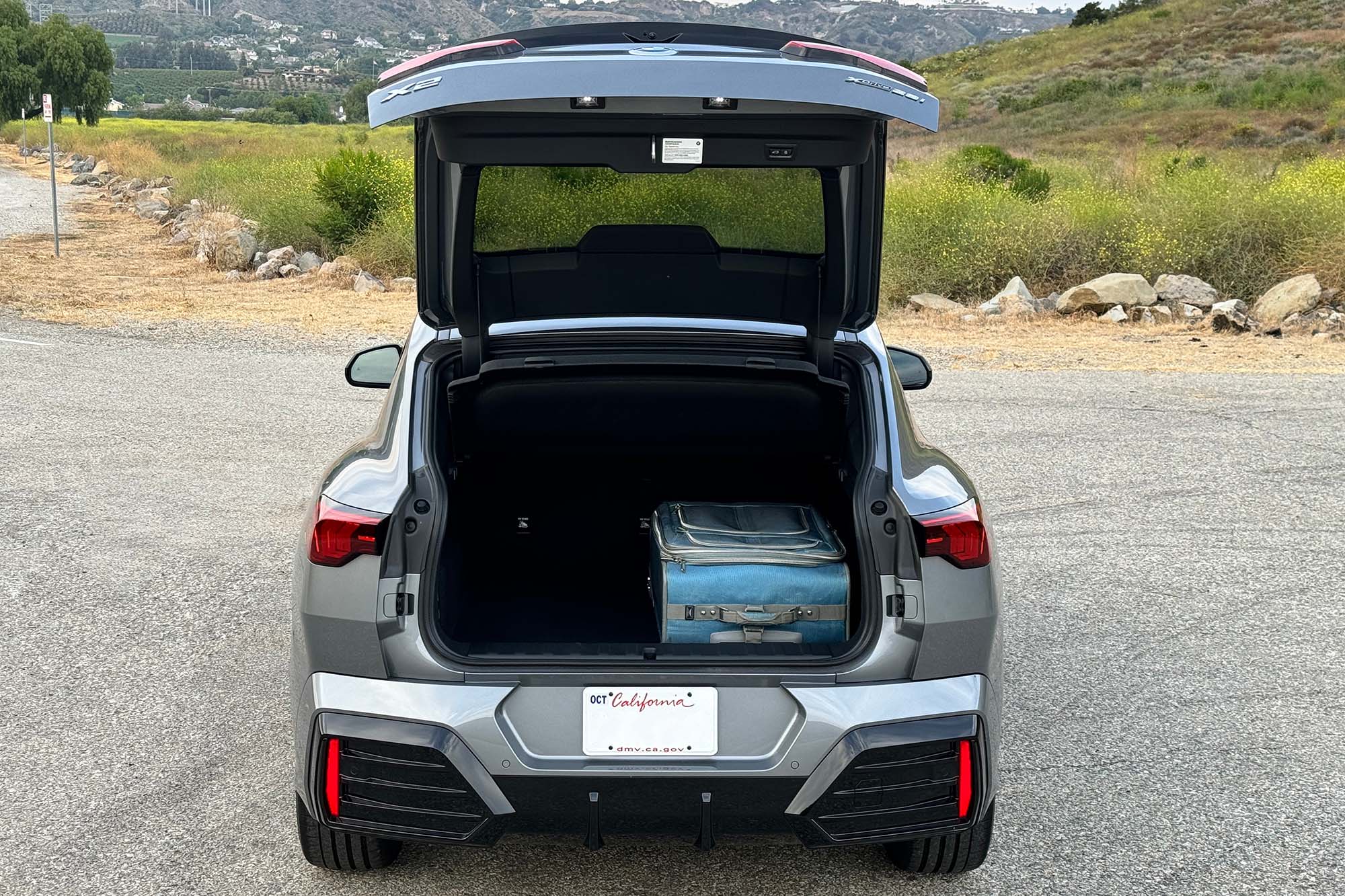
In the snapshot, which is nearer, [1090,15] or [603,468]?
[603,468]

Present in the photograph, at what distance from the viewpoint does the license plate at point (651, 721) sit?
2.62m

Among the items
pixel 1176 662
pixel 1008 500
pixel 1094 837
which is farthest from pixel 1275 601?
pixel 1094 837

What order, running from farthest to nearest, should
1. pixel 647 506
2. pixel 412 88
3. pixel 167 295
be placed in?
pixel 167 295 → pixel 647 506 → pixel 412 88

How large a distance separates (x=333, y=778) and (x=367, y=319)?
1166 centimetres

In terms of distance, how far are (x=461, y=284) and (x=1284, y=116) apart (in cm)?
3798

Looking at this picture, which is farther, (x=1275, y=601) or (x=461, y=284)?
(x=1275, y=601)

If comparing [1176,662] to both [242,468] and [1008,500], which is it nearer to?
[1008,500]

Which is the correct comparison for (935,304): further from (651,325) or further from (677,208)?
(651,325)

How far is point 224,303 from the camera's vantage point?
15.2 metres

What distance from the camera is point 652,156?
10.2 feet

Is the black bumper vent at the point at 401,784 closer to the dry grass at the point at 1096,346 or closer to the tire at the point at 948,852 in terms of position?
the tire at the point at 948,852

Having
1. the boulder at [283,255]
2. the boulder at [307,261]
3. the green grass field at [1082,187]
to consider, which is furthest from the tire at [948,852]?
the boulder at [283,255]

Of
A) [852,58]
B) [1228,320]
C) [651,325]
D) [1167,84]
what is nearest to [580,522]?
[651,325]

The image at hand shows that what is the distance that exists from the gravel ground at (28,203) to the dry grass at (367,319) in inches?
192
